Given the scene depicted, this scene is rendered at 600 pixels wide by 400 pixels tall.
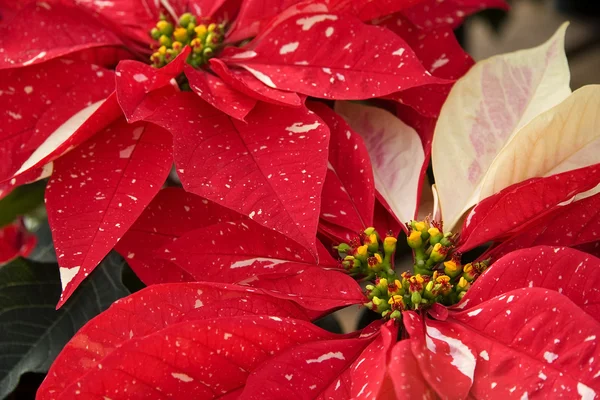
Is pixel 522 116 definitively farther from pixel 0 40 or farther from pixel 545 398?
pixel 0 40

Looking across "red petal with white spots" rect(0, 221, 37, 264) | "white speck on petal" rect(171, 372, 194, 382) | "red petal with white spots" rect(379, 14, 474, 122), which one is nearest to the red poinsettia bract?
"white speck on petal" rect(171, 372, 194, 382)

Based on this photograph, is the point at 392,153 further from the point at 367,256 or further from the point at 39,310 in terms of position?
the point at 39,310

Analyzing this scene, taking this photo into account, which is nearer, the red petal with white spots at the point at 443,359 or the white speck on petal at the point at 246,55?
the red petal with white spots at the point at 443,359

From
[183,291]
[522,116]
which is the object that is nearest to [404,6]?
[522,116]

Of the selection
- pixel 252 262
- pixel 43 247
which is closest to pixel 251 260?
pixel 252 262

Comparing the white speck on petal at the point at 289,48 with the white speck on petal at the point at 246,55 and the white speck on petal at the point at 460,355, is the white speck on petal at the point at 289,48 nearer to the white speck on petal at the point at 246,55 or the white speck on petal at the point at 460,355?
the white speck on petal at the point at 246,55

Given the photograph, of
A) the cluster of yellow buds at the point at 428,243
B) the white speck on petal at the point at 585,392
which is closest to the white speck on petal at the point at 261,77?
the cluster of yellow buds at the point at 428,243
